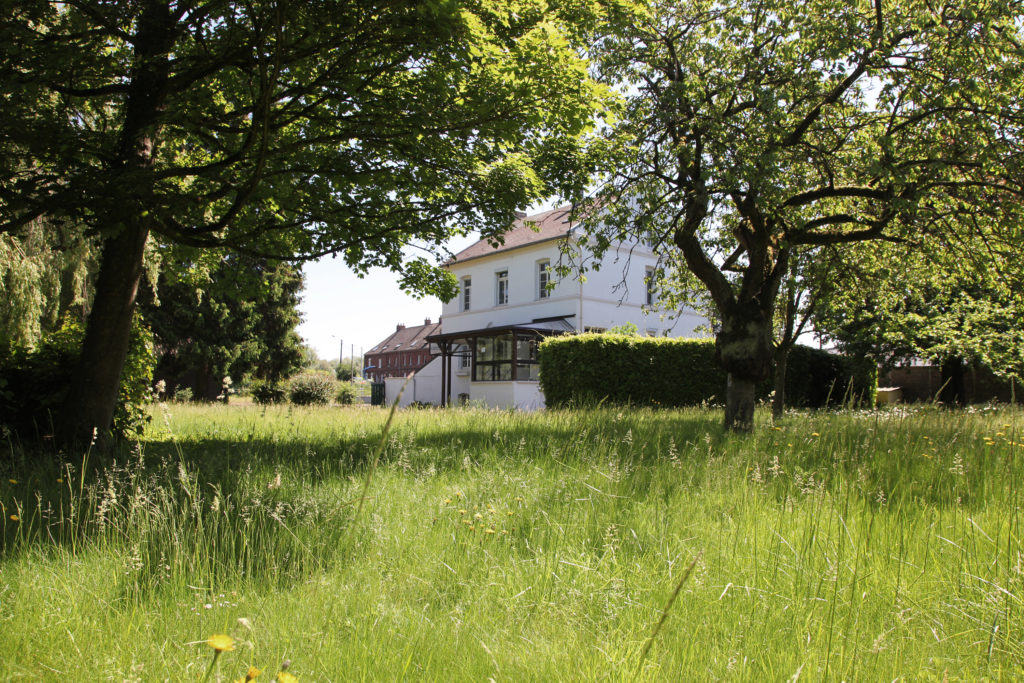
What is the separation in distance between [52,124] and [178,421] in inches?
250

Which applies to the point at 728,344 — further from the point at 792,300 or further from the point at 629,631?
the point at 629,631

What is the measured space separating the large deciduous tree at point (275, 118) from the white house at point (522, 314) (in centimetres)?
1740

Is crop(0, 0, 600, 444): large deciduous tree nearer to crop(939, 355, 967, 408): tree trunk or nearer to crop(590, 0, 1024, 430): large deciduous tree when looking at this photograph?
crop(590, 0, 1024, 430): large deciduous tree

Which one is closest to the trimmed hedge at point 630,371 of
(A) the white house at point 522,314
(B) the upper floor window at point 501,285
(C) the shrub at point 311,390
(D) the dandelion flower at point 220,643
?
(A) the white house at point 522,314

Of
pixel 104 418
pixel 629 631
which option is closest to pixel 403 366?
pixel 104 418

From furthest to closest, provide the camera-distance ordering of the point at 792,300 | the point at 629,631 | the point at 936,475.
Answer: the point at 792,300
the point at 936,475
the point at 629,631

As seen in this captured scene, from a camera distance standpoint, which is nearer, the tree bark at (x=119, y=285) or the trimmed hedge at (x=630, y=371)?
the tree bark at (x=119, y=285)

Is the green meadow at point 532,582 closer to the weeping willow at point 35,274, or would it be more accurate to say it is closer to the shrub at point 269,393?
the weeping willow at point 35,274

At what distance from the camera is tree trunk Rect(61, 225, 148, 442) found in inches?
273

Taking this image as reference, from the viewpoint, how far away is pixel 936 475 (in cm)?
480

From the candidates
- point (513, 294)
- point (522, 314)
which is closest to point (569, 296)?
point (522, 314)

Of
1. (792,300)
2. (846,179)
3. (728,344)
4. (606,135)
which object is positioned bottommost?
(728,344)

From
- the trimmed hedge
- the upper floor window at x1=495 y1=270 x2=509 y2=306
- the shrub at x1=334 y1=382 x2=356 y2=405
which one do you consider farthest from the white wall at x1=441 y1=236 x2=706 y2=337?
the trimmed hedge

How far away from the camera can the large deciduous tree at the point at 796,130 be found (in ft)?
26.7
